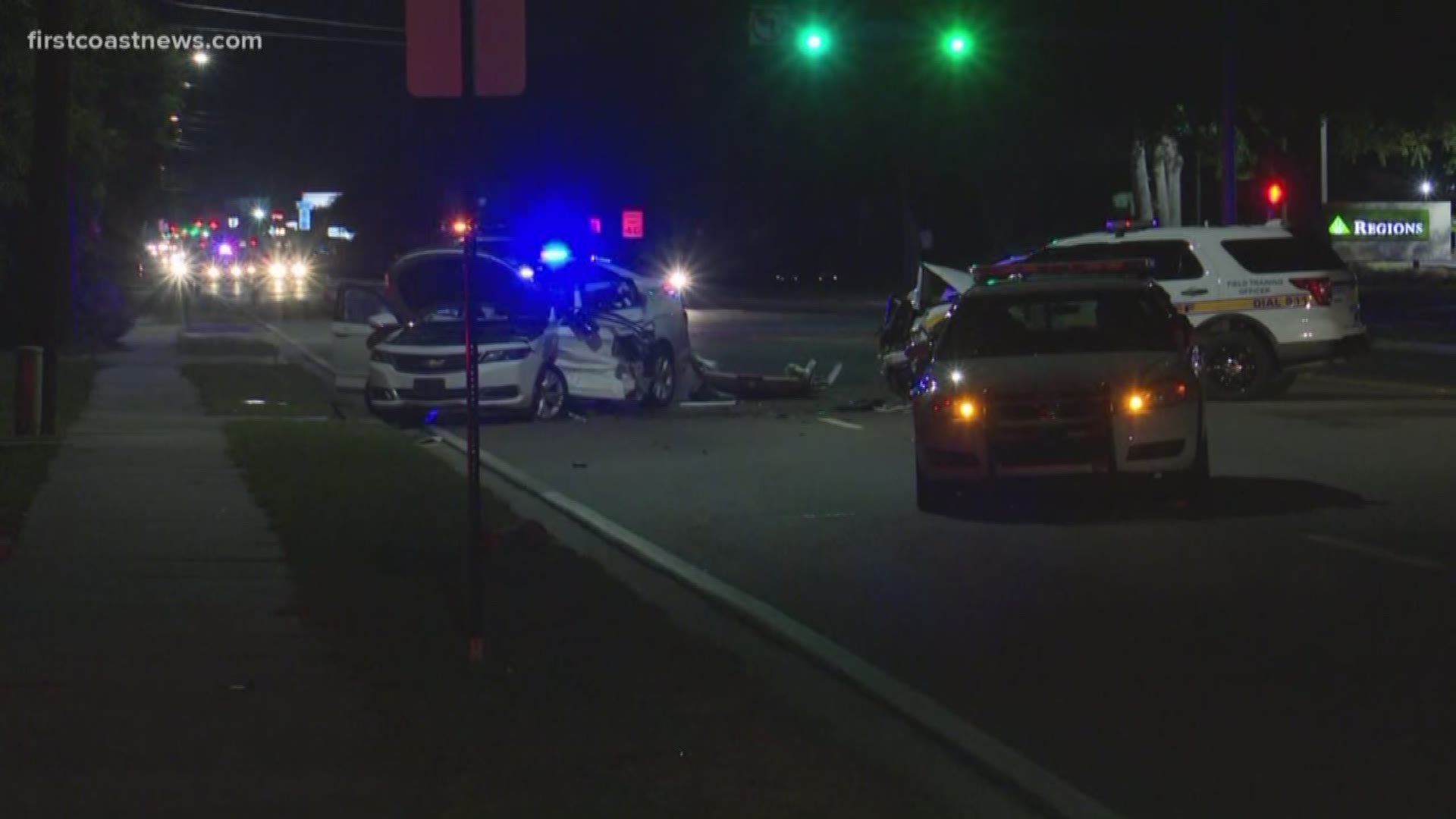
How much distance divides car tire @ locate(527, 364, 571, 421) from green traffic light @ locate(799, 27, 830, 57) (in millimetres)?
7832

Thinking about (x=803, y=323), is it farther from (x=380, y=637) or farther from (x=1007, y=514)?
(x=380, y=637)

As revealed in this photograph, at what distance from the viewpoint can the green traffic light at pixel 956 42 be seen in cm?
2952

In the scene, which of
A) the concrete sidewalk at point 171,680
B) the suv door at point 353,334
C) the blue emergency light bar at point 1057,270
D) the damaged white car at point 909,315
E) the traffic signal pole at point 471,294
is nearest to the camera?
the concrete sidewalk at point 171,680

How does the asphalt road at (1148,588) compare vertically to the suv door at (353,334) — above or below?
below

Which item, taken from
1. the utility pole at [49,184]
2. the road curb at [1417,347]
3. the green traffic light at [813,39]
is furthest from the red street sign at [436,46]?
the road curb at [1417,347]

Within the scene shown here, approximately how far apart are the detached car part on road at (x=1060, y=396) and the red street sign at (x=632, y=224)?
54.7 meters

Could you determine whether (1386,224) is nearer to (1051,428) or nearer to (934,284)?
(934,284)

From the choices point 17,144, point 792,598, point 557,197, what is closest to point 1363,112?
point 17,144

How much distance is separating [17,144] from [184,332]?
23.4 metres

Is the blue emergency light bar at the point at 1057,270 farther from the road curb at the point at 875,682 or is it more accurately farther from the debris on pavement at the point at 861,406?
the road curb at the point at 875,682

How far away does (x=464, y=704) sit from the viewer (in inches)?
332

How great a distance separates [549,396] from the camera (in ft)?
75.0

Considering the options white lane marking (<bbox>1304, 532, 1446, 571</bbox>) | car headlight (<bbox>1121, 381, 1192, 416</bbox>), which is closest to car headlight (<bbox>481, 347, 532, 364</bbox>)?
car headlight (<bbox>1121, 381, 1192, 416</bbox>)

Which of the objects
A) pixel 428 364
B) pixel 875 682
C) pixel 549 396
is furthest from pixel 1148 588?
pixel 428 364
